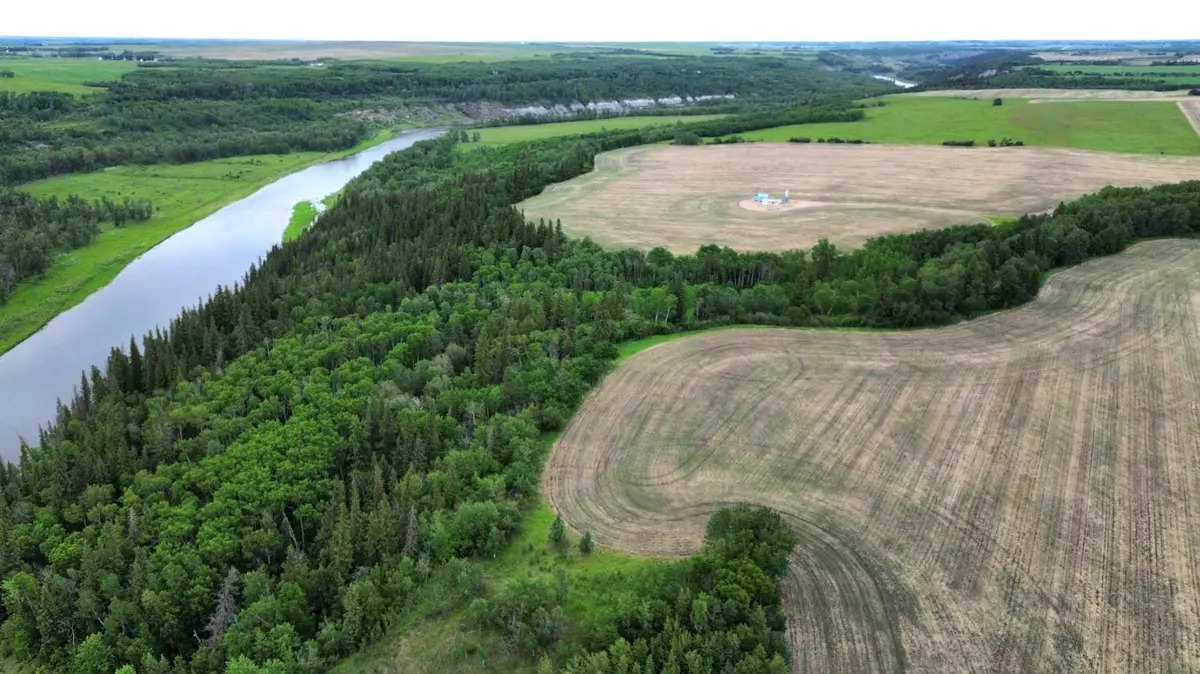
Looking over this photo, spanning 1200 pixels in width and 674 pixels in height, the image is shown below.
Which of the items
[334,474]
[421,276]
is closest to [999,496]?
[334,474]


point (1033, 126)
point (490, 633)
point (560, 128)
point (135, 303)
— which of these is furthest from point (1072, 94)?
point (490, 633)

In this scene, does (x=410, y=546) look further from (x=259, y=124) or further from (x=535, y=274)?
(x=259, y=124)

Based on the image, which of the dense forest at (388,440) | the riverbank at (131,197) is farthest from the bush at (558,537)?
the riverbank at (131,197)

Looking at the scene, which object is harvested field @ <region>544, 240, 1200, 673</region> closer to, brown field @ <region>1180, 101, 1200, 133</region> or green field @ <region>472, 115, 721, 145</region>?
brown field @ <region>1180, 101, 1200, 133</region>

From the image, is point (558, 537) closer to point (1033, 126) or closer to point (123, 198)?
point (123, 198)

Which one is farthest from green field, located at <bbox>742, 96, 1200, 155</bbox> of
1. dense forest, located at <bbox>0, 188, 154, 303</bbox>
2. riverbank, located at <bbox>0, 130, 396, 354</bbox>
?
dense forest, located at <bbox>0, 188, 154, 303</bbox>

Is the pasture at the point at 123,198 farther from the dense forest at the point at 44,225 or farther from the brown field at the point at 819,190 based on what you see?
the brown field at the point at 819,190
